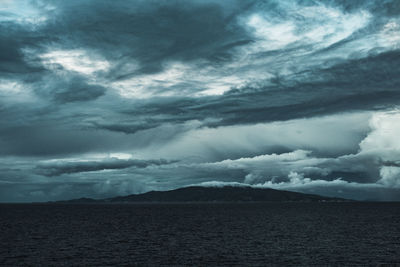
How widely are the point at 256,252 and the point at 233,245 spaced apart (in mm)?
11479

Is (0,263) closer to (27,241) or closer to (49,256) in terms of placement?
(49,256)

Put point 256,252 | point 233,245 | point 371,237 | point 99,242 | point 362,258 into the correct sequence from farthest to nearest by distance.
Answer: point 371,237 → point 99,242 → point 233,245 → point 256,252 → point 362,258

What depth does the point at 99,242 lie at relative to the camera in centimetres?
9462

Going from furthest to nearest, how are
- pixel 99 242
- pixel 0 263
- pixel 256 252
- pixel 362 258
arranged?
1. pixel 99 242
2. pixel 256 252
3. pixel 362 258
4. pixel 0 263

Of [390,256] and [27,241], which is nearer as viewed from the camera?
[390,256]

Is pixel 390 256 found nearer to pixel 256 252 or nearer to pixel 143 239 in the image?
pixel 256 252

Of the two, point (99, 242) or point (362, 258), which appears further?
point (99, 242)

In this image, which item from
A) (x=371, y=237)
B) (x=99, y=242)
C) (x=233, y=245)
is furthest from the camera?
(x=371, y=237)

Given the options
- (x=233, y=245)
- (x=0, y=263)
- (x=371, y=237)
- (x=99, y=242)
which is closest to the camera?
(x=0, y=263)

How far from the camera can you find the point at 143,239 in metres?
100

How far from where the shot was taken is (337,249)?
82375 millimetres

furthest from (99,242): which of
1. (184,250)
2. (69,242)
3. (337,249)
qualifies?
(337,249)

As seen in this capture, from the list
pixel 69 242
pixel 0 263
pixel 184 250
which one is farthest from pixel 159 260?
pixel 69 242

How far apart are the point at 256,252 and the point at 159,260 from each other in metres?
20.5
